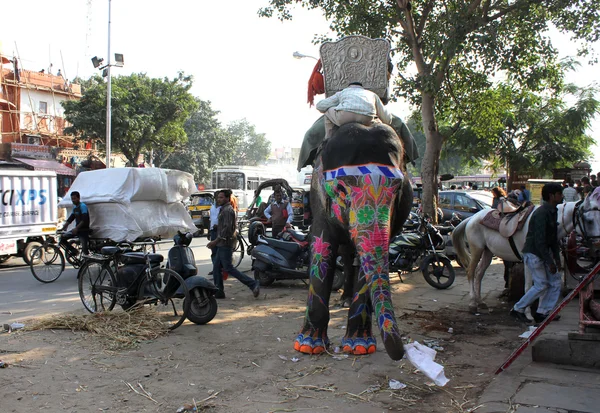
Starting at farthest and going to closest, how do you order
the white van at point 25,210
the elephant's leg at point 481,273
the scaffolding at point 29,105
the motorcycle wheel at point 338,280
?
the scaffolding at point 29,105, the white van at point 25,210, the motorcycle wheel at point 338,280, the elephant's leg at point 481,273

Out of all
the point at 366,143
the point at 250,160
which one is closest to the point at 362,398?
the point at 366,143

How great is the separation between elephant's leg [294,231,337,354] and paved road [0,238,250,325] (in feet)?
13.5

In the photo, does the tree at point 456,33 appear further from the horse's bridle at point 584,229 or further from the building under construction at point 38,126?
the building under construction at point 38,126

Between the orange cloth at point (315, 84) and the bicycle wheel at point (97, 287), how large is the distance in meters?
3.34

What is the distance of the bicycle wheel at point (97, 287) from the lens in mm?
6586

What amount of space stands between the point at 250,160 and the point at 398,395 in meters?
69.1

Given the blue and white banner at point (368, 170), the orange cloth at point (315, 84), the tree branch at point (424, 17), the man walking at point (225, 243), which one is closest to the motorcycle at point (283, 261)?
the man walking at point (225, 243)

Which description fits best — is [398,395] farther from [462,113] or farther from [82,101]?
[82,101]

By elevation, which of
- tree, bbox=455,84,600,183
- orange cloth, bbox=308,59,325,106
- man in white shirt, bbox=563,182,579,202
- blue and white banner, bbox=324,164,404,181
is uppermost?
tree, bbox=455,84,600,183

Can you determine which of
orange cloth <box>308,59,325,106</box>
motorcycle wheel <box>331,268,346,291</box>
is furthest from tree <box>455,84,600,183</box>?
orange cloth <box>308,59,325,106</box>

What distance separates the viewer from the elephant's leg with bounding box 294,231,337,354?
4.91 m

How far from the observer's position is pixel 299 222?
17.7m

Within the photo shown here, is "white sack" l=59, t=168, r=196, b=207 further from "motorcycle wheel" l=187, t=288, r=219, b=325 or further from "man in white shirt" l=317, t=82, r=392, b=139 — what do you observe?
"man in white shirt" l=317, t=82, r=392, b=139

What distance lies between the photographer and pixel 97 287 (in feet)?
21.8
